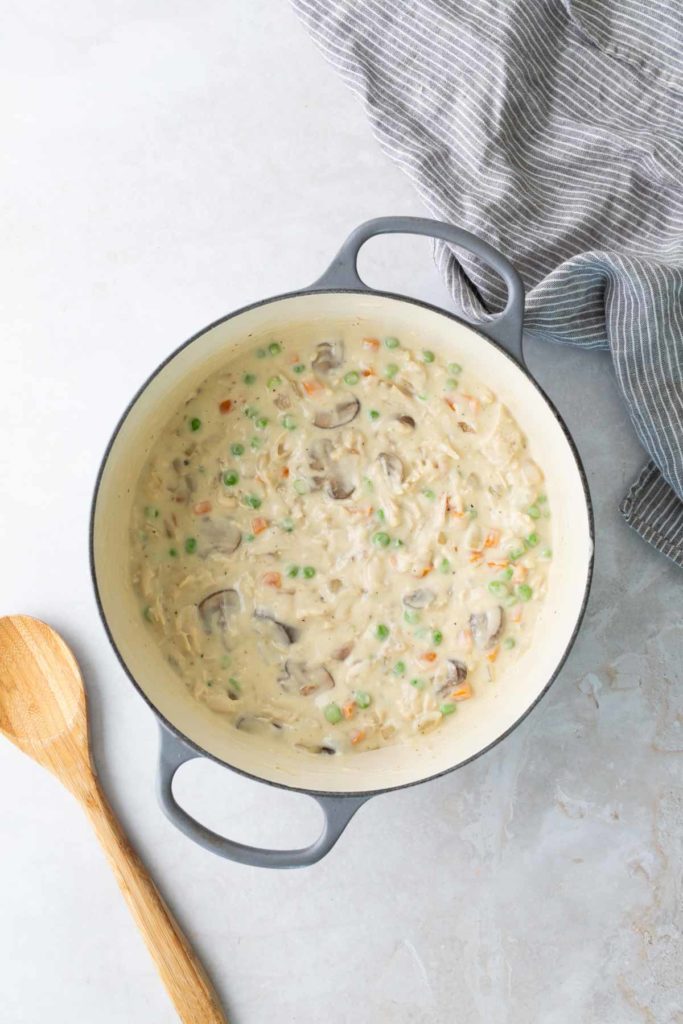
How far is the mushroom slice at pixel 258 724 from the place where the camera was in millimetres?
2277

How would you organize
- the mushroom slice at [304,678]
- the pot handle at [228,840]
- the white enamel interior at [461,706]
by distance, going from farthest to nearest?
the mushroom slice at [304,678], the white enamel interior at [461,706], the pot handle at [228,840]

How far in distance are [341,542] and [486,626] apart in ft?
1.22

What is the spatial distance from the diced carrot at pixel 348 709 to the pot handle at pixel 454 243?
82 cm

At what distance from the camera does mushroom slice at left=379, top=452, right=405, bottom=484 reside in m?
2.26

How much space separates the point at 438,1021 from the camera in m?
2.32

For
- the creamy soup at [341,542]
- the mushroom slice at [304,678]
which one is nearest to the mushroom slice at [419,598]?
the creamy soup at [341,542]

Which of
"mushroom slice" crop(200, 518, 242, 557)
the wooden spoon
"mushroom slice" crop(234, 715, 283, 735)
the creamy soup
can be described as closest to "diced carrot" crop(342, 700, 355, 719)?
the creamy soup

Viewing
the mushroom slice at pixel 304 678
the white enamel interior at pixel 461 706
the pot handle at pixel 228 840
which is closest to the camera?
the pot handle at pixel 228 840

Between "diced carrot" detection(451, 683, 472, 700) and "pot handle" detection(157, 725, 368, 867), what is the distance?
36cm

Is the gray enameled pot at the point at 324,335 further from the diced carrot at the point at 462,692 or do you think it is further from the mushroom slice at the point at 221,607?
the mushroom slice at the point at 221,607

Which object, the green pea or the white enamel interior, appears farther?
the green pea

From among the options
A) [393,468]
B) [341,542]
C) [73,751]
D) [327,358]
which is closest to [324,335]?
[327,358]

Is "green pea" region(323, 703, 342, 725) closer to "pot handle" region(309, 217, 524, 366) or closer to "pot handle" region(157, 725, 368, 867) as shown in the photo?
"pot handle" region(157, 725, 368, 867)

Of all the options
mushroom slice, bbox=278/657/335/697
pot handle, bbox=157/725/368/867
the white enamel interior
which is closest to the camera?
pot handle, bbox=157/725/368/867
